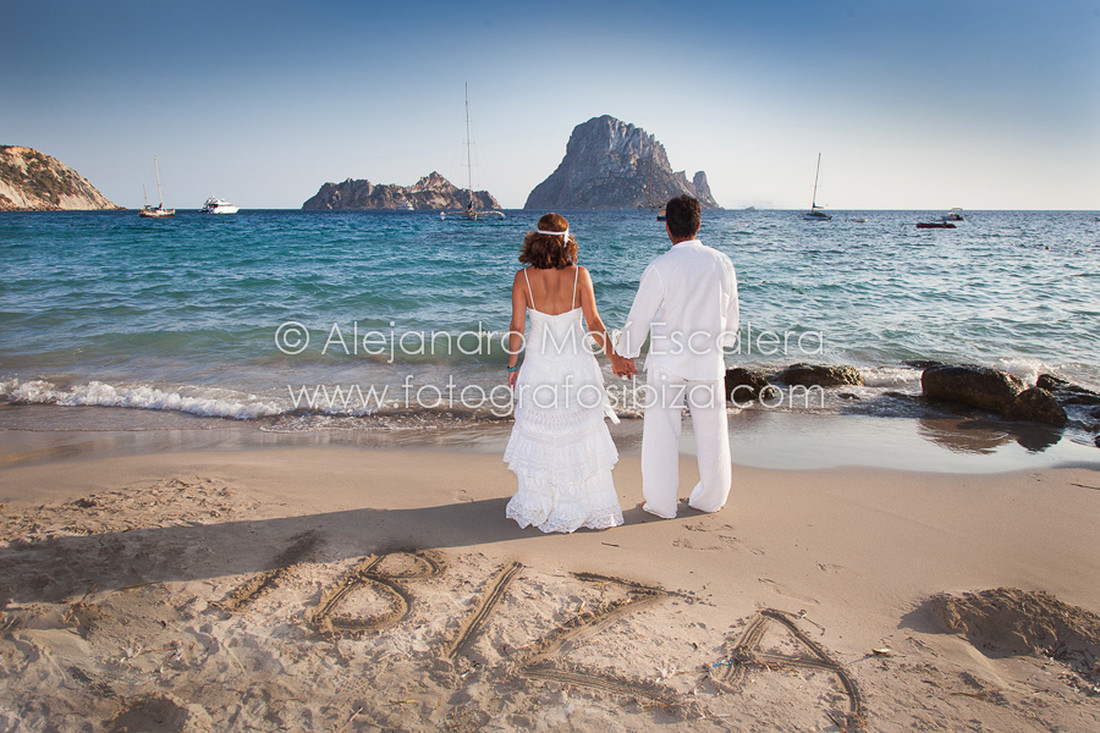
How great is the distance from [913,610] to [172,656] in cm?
372

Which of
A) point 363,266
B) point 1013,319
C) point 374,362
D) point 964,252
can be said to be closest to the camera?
point 374,362

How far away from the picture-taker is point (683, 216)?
375cm

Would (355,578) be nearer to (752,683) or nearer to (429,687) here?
(429,687)

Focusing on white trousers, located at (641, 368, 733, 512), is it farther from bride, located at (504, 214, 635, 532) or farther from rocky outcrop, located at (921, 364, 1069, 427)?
rocky outcrop, located at (921, 364, 1069, 427)

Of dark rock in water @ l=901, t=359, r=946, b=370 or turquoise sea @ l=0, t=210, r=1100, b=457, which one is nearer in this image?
turquoise sea @ l=0, t=210, r=1100, b=457

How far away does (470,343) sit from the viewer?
1054 cm

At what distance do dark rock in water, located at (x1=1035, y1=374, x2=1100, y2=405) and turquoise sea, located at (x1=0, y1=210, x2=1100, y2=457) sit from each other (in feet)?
3.49

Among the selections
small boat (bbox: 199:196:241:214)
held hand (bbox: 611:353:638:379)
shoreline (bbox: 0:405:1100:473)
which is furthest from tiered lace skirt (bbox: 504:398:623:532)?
small boat (bbox: 199:196:241:214)

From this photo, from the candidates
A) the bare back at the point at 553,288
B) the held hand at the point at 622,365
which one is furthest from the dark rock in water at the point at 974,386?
the bare back at the point at 553,288

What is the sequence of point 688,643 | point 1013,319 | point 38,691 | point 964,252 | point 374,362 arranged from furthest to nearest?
1. point 964,252
2. point 1013,319
3. point 374,362
4. point 688,643
5. point 38,691

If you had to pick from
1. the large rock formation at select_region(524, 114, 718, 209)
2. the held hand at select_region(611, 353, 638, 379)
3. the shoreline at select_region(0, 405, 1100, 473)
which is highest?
the large rock formation at select_region(524, 114, 718, 209)

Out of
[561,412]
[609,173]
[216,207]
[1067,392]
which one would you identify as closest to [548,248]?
[561,412]

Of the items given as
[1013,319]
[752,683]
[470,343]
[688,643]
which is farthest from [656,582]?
[1013,319]

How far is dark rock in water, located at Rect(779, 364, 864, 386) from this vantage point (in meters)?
8.05
